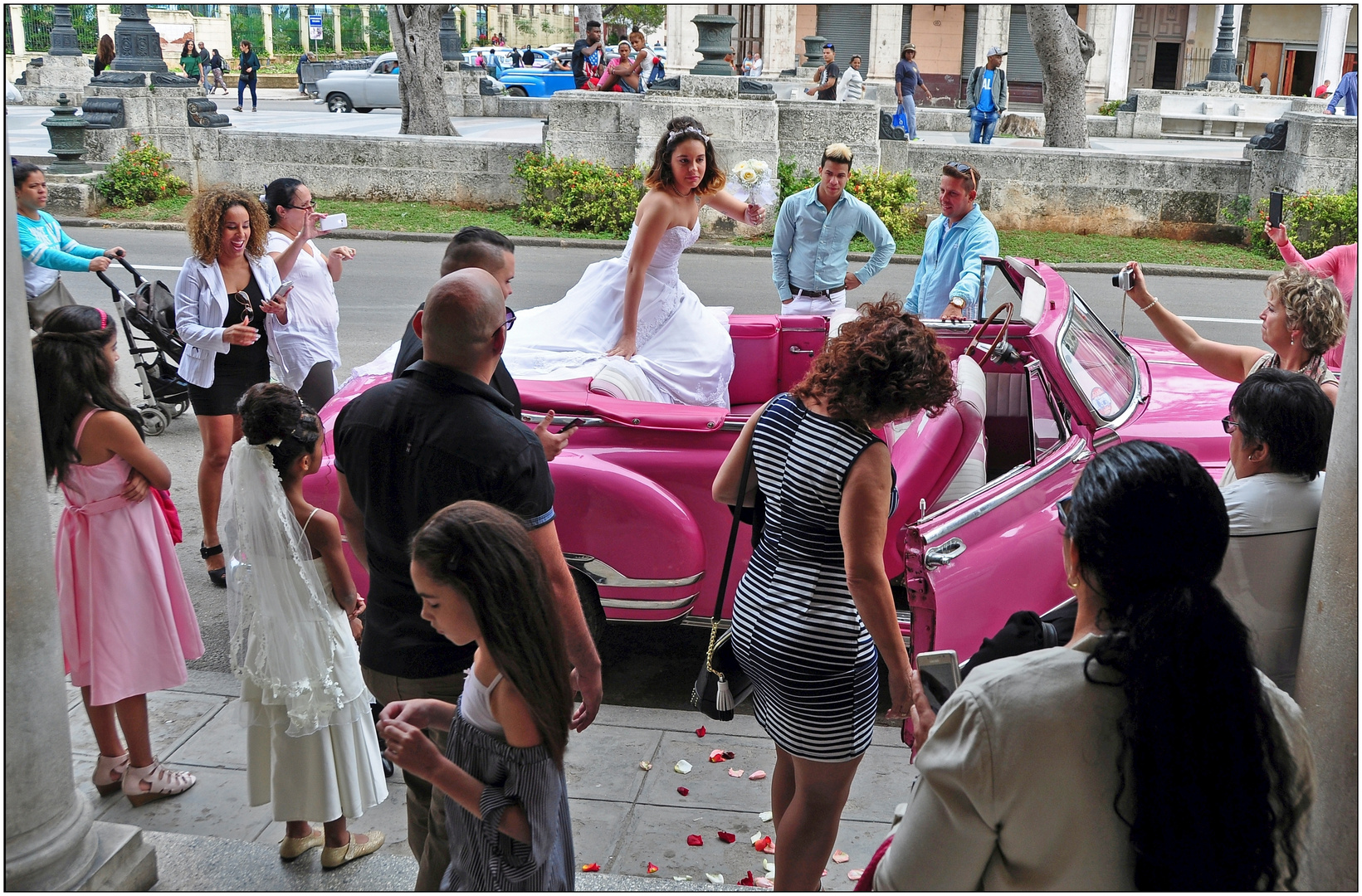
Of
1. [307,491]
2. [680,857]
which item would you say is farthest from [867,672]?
[307,491]

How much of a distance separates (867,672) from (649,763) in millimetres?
1469

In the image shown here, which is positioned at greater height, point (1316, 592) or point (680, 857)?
point (1316, 592)

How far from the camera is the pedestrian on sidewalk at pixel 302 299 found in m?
5.91

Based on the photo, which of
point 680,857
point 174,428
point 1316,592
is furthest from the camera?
point 174,428

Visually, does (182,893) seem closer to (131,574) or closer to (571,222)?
(131,574)

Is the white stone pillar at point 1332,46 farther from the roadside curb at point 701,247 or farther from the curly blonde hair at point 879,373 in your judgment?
the curly blonde hair at point 879,373

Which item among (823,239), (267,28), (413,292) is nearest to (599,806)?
(823,239)

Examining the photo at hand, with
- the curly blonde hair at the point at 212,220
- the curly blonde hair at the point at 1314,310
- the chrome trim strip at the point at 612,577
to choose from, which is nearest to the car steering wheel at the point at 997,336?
the curly blonde hair at the point at 1314,310

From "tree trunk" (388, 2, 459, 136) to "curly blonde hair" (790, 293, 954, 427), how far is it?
55.2 ft

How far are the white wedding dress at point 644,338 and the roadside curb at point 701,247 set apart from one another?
8911mm

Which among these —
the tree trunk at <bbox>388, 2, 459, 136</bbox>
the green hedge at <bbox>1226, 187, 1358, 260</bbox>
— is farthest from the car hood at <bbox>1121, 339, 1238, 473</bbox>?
the tree trunk at <bbox>388, 2, 459, 136</bbox>

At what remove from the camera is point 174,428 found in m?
8.23

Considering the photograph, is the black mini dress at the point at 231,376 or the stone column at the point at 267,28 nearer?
the black mini dress at the point at 231,376

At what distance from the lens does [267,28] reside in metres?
46.0
